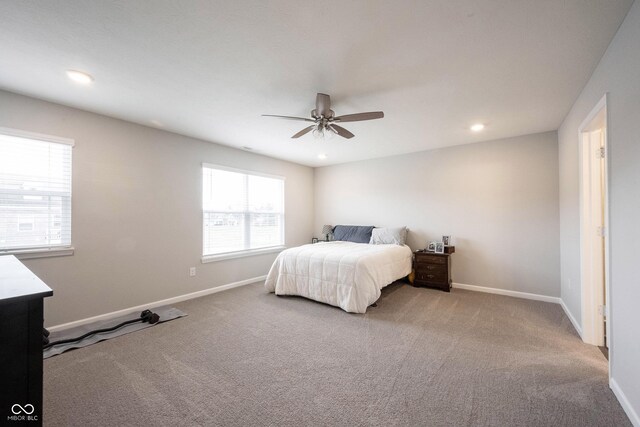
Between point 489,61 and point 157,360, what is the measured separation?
3694 millimetres

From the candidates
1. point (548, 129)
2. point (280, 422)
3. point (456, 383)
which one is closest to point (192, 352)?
point (280, 422)

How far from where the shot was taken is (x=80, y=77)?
2297 mm

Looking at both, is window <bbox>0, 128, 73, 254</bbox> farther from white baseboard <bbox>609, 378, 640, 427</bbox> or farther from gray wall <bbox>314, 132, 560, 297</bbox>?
white baseboard <bbox>609, 378, 640, 427</bbox>

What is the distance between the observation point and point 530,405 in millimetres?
1687

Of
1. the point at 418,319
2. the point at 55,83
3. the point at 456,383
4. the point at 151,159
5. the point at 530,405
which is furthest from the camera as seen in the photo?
the point at 151,159

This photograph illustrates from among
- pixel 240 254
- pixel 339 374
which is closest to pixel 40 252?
pixel 240 254

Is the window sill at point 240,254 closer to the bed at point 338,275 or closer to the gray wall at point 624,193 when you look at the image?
the bed at point 338,275

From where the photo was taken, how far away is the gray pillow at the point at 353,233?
514cm

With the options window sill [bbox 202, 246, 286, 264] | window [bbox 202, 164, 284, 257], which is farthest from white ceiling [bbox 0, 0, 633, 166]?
window sill [bbox 202, 246, 286, 264]

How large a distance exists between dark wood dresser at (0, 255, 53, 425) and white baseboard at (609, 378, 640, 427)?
9.66 ft

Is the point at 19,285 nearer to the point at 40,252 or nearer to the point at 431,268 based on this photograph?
the point at 40,252

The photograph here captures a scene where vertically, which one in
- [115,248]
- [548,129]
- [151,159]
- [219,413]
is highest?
[548,129]

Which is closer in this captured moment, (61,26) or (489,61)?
(61,26)

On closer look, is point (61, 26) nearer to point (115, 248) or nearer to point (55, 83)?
point (55, 83)
